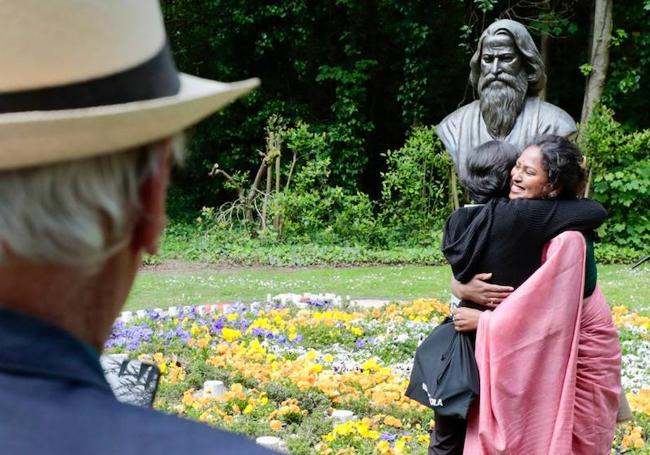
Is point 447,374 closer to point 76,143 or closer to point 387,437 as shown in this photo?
point 387,437

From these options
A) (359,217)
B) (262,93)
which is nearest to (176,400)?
(359,217)

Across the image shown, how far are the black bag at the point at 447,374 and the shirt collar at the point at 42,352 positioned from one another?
9.12 ft

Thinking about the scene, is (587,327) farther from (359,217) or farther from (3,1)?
(359,217)

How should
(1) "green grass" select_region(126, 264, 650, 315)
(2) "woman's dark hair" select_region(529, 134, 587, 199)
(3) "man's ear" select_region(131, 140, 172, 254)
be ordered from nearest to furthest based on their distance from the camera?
(3) "man's ear" select_region(131, 140, 172, 254), (2) "woman's dark hair" select_region(529, 134, 587, 199), (1) "green grass" select_region(126, 264, 650, 315)

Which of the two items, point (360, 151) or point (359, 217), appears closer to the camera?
point (359, 217)

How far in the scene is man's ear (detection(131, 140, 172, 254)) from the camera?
0.93 meters

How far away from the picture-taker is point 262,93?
A: 19203mm

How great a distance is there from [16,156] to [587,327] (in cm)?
308

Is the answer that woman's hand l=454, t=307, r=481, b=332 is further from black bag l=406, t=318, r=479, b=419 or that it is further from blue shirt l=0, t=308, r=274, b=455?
blue shirt l=0, t=308, r=274, b=455

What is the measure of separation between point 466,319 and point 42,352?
2.97 m

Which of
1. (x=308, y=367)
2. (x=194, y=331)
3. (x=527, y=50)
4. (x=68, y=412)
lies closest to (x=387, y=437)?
(x=308, y=367)

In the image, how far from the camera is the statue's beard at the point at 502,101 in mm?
4723

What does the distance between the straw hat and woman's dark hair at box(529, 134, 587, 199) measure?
107 inches

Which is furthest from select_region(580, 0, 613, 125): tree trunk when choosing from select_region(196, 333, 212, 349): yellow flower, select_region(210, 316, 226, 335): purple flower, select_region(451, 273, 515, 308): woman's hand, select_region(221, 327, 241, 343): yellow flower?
select_region(451, 273, 515, 308): woman's hand
